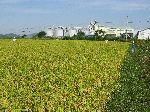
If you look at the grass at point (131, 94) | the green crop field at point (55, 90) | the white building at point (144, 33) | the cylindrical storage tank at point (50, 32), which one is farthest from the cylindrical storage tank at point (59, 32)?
the grass at point (131, 94)

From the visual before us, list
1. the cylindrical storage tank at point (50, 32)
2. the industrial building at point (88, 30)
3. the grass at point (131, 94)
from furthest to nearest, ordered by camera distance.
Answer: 1. the cylindrical storage tank at point (50, 32)
2. the industrial building at point (88, 30)
3. the grass at point (131, 94)

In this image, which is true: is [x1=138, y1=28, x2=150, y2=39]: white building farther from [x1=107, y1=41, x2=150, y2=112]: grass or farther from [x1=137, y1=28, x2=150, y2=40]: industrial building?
[x1=107, y1=41, x2=150, y2=112]: grass

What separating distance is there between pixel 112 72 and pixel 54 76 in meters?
3.59

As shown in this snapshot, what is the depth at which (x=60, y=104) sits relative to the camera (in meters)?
10.5

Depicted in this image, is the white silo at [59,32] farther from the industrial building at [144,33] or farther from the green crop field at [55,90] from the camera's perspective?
the green crop field at [55,90]

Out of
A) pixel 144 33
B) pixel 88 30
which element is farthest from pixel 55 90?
pixel 88 30

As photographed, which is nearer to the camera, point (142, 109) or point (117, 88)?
point (142, 109)

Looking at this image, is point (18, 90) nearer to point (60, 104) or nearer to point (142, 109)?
point (60, 104)

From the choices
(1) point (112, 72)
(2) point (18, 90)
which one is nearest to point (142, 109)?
(2) point (18, 90)

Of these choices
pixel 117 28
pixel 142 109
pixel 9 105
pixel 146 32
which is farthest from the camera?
pixel 117 28

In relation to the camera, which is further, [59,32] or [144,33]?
[59,32]

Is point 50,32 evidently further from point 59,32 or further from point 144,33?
point 144,33

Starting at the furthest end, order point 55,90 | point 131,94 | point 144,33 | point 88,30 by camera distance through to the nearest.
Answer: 1. point 88,30
2. point 144,33
3. point 131,94
4. point 55,90

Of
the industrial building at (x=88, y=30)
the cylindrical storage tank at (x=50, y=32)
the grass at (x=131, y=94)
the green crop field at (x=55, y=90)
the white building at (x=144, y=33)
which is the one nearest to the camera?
the green crop field at (x=55, y=90)
